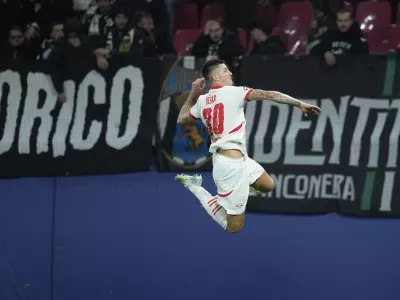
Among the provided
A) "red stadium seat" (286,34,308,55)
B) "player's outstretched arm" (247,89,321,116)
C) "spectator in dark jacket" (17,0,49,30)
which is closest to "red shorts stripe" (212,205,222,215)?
"player's outstretched arm" (247,89,321,116)

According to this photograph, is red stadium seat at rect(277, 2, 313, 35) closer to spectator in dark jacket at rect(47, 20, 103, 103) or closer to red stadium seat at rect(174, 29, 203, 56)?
red stadium seat at rect(174, 29, 203, 56)

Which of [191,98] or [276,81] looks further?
[276,81]

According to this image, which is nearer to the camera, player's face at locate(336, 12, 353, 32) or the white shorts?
the white shorts

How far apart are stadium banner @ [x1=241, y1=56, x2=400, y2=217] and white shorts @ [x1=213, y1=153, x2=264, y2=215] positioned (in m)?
1.50

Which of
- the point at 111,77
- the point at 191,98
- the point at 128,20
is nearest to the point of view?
the point at 191,98

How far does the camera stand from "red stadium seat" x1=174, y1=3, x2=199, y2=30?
504 inches

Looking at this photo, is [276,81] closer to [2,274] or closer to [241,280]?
[241,280]

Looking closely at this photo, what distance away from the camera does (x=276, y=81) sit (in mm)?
10172

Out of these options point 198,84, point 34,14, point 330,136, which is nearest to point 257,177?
point 198,84

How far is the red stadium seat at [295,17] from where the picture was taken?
40.0ft

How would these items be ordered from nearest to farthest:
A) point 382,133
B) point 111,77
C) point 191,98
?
point 191,98, point 382,133, point 111,77

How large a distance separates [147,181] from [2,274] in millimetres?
1973

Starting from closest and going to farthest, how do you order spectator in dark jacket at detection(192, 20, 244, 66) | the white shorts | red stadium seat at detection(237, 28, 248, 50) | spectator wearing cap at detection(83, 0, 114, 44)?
1. the white shorts
2. spectator in dark jacket at detection(192, 20, 244, 66)
3. red stadium seat at detection(237, 28, 248, 50)
4. spectator wearing cap at detection(83, 0, 114, 44)

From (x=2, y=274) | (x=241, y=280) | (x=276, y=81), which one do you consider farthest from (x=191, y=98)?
(x=2, y=274)
